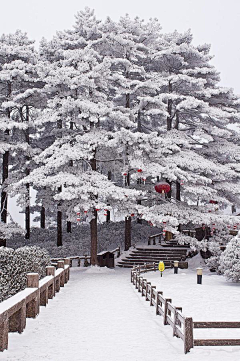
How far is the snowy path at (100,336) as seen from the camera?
731 cm

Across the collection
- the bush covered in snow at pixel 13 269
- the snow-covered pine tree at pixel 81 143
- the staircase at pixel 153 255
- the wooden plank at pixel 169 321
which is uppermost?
the snow-covered pine tree at pixel 81 143

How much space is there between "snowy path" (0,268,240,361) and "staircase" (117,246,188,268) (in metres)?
15.3

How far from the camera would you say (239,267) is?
68.5 ft

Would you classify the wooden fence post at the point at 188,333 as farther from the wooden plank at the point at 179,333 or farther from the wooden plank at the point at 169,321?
the wooden plank at the point at 169,321

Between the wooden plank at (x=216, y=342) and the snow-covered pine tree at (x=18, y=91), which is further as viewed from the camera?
the snow-covered pine tree at (x=18, y=91)

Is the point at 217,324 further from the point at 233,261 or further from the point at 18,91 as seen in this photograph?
the point at 18,91

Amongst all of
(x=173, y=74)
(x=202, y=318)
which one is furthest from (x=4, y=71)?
(x=202, y=318)

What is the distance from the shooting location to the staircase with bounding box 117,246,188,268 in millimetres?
29562

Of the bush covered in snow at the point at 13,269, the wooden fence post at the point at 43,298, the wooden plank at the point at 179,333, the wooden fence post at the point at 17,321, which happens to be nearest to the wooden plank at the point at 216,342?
the wooden plank at the point at 179,333

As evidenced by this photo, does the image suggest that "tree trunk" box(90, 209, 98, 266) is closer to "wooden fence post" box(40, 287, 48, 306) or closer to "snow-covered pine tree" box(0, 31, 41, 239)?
"snow-covered pine tree" box(0, 31, 41, 239)

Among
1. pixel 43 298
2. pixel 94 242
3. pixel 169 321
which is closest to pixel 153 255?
pixel 94 242

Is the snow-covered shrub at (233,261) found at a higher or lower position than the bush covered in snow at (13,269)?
lower

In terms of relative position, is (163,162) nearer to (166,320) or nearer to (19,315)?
(166,320)

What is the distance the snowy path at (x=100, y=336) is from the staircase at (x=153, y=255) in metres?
15.3
